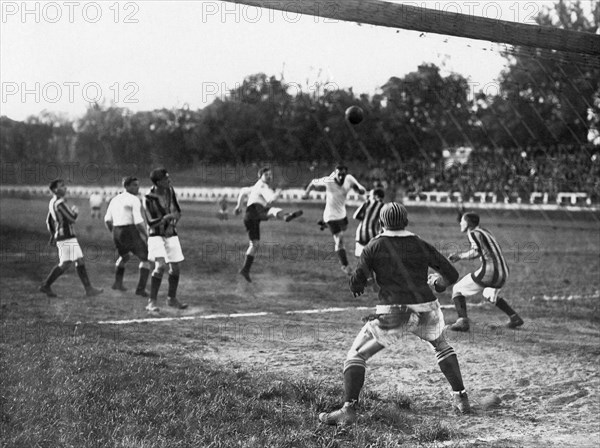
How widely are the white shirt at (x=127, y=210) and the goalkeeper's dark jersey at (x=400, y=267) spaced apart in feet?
24.8

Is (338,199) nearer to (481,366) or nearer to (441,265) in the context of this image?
(481,366)

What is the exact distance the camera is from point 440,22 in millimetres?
6879

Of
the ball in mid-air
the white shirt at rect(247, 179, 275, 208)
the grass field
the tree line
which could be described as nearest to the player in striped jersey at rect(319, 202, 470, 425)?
the grass field

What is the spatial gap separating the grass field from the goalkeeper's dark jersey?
96 cm

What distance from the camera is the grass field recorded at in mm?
5391

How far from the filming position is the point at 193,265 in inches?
673

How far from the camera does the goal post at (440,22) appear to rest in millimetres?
6430

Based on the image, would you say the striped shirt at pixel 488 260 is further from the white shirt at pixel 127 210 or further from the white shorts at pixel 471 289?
the white shirt at pixel 127 210

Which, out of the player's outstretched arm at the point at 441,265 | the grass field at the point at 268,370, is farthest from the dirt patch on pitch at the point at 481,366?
the player's outstretched arm at the point at 441,265

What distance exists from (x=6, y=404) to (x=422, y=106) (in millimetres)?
53589

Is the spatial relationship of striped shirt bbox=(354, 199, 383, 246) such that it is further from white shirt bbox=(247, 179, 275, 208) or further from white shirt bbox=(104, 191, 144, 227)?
white shirt bbox=(104, 191, 144, 227)

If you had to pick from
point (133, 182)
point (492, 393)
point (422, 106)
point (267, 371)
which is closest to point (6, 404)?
point (267, 371)

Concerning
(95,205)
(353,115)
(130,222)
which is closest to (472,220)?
(353,115)

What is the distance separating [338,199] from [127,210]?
4.22m
